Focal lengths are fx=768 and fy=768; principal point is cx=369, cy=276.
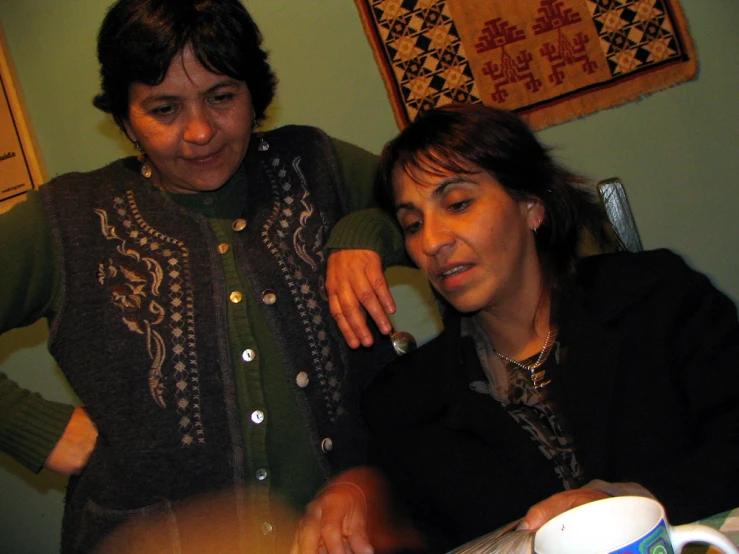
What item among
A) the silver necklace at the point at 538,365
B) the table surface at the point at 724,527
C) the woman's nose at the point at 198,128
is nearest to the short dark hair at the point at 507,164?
the silver necklace at the point at 538,365

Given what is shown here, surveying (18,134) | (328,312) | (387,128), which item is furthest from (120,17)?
(18,134)

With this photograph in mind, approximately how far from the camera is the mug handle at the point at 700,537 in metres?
0.53

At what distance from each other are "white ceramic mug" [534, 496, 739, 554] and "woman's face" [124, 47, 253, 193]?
88cm

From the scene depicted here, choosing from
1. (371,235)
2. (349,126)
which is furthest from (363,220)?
(349,126)

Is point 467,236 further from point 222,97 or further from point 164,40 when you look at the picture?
point 164,40

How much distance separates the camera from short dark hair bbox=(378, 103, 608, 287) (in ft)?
4.32

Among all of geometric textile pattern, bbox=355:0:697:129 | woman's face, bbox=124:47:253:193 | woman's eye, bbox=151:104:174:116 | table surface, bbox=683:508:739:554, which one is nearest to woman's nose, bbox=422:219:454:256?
woman's face, bbox=124:47:253:193

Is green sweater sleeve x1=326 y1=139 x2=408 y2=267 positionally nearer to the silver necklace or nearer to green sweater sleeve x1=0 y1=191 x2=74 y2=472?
the silver necklace

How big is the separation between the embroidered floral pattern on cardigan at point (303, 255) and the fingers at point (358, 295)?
85 millimetres

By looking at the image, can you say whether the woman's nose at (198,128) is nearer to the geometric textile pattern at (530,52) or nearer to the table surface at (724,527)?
the table surface at (724,527)

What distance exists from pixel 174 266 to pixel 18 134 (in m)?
1.51

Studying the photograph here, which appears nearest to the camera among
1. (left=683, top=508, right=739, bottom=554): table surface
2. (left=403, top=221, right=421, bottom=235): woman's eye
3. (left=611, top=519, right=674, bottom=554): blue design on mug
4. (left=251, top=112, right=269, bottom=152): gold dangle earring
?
(left=611, top=519, right=674, bottom=554): blue design on mug

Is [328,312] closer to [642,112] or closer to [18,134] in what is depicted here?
[642,112]

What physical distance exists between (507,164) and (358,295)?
362 millimetres
